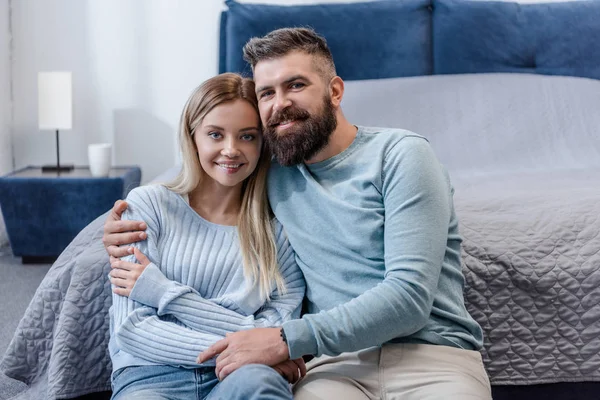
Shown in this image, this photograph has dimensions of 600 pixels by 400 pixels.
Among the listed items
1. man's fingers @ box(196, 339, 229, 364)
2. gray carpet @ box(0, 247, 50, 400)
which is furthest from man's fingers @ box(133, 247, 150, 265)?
gray carpet @ box(0, 247, 50, 400)

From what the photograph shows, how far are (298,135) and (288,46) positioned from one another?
188mm

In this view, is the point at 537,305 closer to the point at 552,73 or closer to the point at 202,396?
the point at 202,396

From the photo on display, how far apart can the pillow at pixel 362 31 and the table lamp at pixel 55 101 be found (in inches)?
30.3

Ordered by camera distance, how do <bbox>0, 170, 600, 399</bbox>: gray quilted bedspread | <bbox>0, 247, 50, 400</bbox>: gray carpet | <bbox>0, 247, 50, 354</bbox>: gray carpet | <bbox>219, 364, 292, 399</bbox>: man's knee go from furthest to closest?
<bbox>0, 247, 50, 354</bbox>: gray carpet, <bbox>0, 247, 50, 400</bbox>: gray carpet, <bbox>0, 170, 600, 399</bbox>: gray quilted bedspread, <bbox>219, 364, 292, 399</bbox>: man's knee

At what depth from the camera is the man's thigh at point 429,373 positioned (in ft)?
4.51

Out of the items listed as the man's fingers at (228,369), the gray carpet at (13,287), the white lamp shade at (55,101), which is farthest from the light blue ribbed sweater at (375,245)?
the white lamp shade at (55,101)

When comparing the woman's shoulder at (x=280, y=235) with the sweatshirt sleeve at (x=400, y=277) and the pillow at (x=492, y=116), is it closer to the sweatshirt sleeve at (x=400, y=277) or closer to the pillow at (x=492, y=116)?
the sweatshirt sleeve at (x=400, y=277)

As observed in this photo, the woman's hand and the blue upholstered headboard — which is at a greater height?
the blue upholstered headboard

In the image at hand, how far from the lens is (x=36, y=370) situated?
1732mm

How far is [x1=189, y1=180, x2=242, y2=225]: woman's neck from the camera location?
5.31ft

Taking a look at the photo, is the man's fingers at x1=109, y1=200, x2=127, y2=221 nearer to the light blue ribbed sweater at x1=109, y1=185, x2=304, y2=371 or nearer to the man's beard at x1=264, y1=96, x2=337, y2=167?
the light blue ribbed sweater at x1=109, y1=185, x2=304, y2=371

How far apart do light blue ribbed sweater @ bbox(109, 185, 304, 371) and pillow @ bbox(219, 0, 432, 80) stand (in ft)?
5.89

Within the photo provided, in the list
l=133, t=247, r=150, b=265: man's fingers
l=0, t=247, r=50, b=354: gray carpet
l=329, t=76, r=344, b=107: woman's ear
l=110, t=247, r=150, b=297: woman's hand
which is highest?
l=329, t=76, r=344, b=107: woman's ear

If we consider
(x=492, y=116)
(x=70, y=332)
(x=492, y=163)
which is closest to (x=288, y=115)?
(x=70, y=332)
